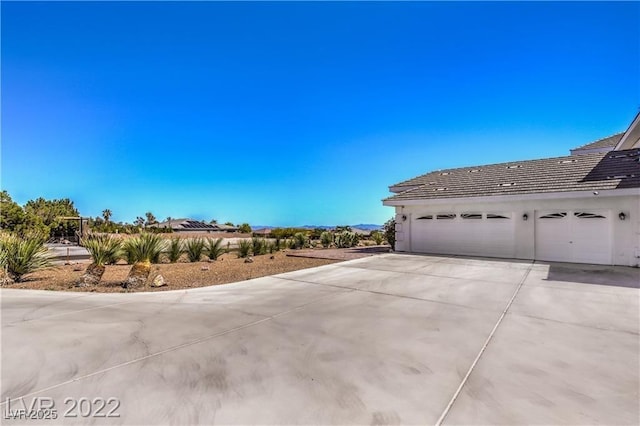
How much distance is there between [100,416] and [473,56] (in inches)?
732

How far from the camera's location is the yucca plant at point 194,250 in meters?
14.9

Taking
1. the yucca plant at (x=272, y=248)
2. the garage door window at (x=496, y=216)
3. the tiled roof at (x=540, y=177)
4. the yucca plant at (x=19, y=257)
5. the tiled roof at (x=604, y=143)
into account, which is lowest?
the yucca plant at (x=272, y=248)

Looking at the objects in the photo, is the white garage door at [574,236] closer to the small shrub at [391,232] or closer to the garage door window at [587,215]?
the garage door window at [587,215]

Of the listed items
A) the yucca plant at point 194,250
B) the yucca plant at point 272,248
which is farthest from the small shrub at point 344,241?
the yucca plant at point 194,250

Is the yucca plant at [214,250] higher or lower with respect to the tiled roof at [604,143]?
lower

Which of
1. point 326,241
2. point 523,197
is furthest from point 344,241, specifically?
point 523,197

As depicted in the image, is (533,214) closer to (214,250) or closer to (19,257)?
(214,250)

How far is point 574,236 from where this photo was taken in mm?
13094

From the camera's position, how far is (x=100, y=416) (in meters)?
2.72

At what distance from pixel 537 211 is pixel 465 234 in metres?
3.20

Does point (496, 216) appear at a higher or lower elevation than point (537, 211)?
lower

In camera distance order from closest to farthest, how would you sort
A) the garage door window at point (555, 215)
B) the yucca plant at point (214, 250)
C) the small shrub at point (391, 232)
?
1. the garage door window at point (555, 215)
2. the yucca plant at point (214, 250)
3. the small shrub at point (391, 232)

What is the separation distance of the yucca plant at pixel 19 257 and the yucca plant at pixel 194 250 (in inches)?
228

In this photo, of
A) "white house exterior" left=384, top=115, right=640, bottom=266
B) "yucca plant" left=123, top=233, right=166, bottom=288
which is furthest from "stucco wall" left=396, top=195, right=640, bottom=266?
"yucca plant" left=123, top=233, right=166, bottom=288
